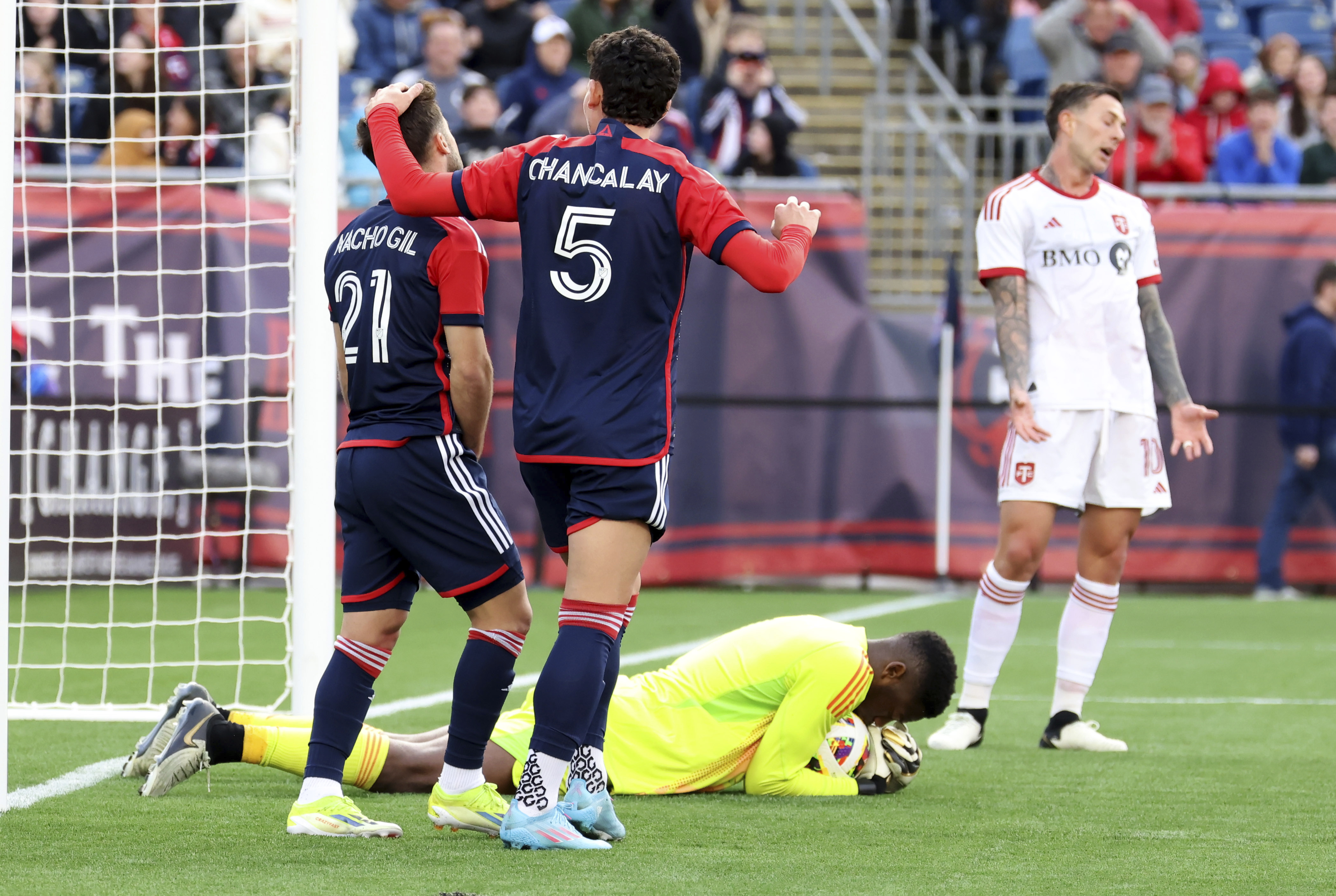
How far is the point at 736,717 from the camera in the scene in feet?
16.5

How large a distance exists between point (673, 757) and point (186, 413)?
7858 millimetres

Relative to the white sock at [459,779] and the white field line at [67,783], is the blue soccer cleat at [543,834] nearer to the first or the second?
the white sock at [459,779]

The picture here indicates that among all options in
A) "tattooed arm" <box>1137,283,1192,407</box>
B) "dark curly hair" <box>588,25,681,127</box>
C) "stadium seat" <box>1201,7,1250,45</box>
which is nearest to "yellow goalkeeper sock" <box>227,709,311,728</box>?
"dark curly hair" <box>588,25,681,127</box>

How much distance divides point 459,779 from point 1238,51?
1536cm

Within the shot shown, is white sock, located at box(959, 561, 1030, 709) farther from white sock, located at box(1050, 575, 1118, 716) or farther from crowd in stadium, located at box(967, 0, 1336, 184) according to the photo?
crowd in stadium, located at box(967, 0, 1336, 184)

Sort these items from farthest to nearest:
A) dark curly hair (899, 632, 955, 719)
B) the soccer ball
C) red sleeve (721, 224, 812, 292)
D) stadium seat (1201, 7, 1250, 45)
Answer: stadium seat (1201, 7, 1250, 45), the soccer ball, dark curly hair (899, 632, 955, 719), red sleeve (721, 224, 812, 292)

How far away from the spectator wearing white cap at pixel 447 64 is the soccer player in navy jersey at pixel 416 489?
9.51 m

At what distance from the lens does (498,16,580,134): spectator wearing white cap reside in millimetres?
14062

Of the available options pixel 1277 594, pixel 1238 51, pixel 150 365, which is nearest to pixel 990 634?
pixel 150 365

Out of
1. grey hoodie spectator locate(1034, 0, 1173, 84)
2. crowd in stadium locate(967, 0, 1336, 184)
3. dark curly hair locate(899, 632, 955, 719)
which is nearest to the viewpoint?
dark curly hair locate(899, 632, 955, 719)

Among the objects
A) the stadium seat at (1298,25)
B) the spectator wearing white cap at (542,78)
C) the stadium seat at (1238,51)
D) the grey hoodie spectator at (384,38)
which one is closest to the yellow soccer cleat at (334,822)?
the spectator wearing white cap at (542,78)

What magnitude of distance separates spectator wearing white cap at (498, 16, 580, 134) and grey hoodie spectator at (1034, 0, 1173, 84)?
12.7ft

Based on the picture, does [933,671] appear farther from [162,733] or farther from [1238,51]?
[1238,51]

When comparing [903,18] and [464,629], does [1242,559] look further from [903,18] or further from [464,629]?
[903,18]
